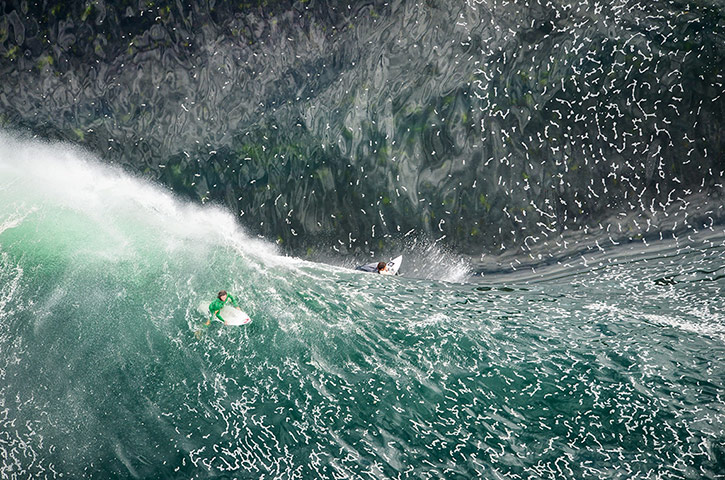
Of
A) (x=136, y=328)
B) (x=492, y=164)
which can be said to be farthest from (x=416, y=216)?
(x=136, y=328)

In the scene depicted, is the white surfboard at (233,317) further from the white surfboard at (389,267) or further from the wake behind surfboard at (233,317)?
the white surfboard at (389,267)

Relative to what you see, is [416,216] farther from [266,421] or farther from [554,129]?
[266,421]

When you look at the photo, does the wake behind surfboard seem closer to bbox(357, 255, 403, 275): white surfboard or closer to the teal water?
the teal water

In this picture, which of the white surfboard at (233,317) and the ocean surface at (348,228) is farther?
the white surfboard at (233,317)

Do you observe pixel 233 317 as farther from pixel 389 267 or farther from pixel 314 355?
pixel 389 267

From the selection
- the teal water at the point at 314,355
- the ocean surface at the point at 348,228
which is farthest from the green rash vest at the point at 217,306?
the teal water at the point at 314,355
